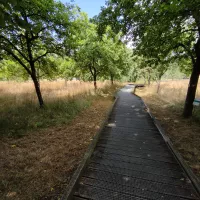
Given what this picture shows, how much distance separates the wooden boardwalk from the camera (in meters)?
2.29

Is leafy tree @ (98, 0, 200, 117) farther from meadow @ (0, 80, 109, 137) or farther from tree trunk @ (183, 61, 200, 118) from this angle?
meadow @ (0, 80, 109, 137)

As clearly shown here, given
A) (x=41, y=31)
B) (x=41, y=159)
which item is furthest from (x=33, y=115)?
(x=41, y=31)

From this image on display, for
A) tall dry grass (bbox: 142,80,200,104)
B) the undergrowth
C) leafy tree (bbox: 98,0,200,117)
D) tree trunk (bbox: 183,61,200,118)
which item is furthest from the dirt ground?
tall dry grass (bbox: 142,80,200,104)

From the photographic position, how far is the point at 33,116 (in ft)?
19.2

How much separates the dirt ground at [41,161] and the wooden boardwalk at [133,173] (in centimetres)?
47

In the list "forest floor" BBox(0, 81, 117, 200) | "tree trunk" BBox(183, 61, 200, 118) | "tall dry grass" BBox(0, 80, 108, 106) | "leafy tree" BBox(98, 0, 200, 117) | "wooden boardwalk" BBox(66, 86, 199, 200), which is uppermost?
"leafy tree" BBox(98, 0, 200, 117)

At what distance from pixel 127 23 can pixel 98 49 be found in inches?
232

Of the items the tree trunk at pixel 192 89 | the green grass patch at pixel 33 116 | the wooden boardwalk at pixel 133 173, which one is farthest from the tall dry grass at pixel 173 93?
the green grass patch at pixel 33 116

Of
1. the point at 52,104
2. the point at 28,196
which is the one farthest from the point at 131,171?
the point at 52,104

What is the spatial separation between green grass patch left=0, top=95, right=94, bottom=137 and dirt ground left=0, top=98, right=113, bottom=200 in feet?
1.46

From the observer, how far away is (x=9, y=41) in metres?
5.31

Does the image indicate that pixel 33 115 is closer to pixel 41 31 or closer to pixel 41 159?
pixel 41 159

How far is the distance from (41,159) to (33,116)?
296 cm

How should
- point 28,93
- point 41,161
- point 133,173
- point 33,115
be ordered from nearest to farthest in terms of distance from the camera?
point 133,173
point 41,161
point 33,115
point 28,93
